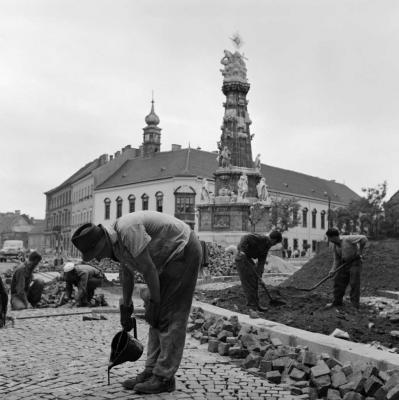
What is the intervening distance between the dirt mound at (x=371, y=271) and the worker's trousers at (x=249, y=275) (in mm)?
4939

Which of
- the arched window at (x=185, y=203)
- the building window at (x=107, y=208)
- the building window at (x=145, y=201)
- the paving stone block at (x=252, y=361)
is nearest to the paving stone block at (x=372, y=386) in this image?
the paving stone block at (x=252, y=361)

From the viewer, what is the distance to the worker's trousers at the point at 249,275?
9.01 metres

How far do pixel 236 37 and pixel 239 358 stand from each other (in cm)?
2945

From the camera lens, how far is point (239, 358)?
6160 millimetres

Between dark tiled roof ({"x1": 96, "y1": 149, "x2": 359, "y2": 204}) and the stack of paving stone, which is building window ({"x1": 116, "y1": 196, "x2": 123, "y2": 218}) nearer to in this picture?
dark tiled roof ({"x1": 96, "y1": 149, "x2": 359, "y2": 204})

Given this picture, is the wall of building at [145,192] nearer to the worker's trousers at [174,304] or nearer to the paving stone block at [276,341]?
the paving stone block at [276,341]

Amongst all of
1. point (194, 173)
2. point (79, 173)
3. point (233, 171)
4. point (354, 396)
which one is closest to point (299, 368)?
point (354, 396)

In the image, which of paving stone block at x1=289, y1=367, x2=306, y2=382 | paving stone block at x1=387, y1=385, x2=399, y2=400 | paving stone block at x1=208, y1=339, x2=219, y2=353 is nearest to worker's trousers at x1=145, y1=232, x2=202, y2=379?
paving stone block at x1=289, y1=367, x2=306, y2=382

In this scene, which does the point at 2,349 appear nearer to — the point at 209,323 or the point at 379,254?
the point at 209,323

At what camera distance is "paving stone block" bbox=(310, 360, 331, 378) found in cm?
477

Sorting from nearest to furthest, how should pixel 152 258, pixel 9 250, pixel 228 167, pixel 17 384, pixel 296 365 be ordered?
pixel 152 258, pixel 17 384, pixel 296 365, pixel 228 167, pixel 9 250

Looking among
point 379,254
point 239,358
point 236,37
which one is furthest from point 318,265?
point 236,37

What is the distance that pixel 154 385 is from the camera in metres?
4.46

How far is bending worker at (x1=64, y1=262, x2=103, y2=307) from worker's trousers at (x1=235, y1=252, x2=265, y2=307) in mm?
3330
